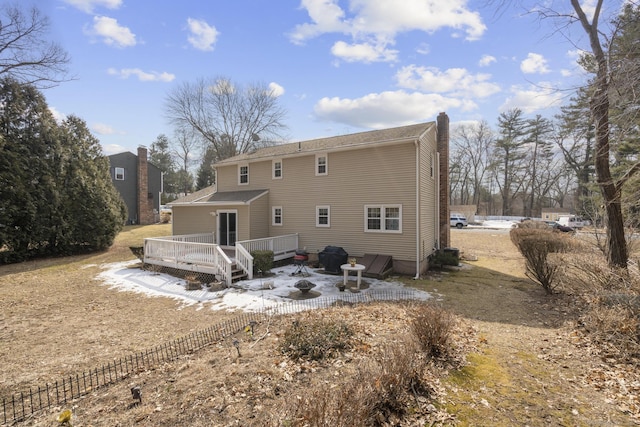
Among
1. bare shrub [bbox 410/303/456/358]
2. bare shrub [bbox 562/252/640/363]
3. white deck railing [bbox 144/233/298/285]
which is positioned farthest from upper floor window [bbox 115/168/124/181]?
bare shrub [bbox 562/252/640/363]

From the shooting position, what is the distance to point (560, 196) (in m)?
51.0

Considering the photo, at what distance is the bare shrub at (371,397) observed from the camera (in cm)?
279

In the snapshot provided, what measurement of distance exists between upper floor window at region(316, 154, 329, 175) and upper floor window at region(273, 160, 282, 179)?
2.35 metres

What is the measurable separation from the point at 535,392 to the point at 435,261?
1023 cm

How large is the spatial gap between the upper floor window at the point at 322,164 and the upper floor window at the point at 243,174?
4.94 meters

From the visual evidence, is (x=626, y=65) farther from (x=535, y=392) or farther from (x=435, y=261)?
(x=435, y=261)

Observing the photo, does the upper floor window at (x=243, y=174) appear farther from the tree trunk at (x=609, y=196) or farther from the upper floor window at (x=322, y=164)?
the tree trunk at (x=609, y=196)

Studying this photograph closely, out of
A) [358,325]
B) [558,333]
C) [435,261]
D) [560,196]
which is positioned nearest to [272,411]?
[358,325]

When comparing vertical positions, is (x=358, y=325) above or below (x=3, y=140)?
below

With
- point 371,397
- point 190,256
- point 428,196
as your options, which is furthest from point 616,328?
point 190,256

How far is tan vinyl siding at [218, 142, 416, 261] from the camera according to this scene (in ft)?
39.3

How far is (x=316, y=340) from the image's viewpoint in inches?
196

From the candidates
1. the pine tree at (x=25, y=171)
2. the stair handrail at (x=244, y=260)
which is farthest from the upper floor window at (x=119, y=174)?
the stair handrail at (x=244, y=260)

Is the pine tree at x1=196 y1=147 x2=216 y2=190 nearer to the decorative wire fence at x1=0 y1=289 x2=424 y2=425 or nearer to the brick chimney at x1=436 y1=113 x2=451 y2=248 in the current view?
the brick chimney at x1=436 y1=113 x2=451 y2=248
